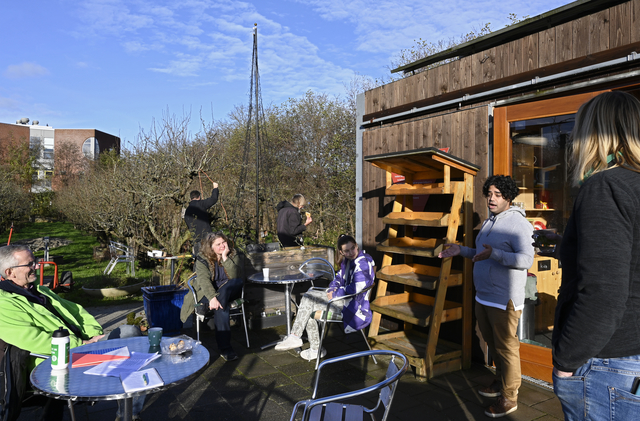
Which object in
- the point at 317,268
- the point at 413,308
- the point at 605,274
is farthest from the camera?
the point at 317,268

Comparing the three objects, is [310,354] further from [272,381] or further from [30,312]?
[30,312]

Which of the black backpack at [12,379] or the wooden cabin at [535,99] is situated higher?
the wooden cabin at [535,99]

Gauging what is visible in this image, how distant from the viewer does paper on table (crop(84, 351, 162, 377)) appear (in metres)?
2.16

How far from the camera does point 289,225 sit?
21.9ft

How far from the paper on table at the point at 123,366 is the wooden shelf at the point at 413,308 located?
7.67 feet

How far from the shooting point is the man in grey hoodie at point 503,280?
126 inches

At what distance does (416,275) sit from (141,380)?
9.91ft

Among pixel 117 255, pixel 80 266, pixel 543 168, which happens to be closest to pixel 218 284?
pixel 543 168

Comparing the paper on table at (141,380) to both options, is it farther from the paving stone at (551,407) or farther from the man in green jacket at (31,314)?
the paving stone at (551,407)

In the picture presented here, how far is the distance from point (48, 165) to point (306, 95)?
3062cm

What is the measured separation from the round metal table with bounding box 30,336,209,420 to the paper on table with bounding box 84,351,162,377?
0.10 ft

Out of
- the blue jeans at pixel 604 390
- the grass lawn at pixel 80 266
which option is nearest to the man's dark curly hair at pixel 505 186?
the blue jeans at pixel 604 390

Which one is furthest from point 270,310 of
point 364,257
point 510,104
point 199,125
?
point 199,125

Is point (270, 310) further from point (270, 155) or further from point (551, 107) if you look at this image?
point (270, 155)
